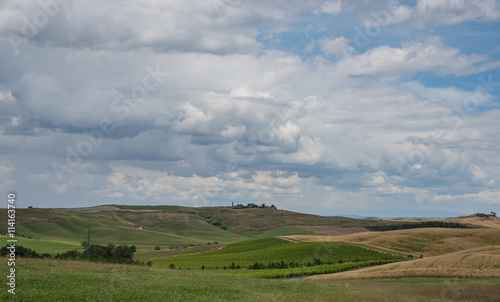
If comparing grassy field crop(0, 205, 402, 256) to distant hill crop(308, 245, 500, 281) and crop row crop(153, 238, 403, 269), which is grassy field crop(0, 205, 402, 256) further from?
distant hill crop(308, 245, 500, 281)

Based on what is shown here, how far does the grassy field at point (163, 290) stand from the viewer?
82.5 ft

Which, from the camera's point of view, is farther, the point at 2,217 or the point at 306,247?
the point at 2,217

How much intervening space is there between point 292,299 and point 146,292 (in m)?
9.51

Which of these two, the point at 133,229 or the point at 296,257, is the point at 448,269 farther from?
the point at 133,229

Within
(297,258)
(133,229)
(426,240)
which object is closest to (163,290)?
(297,258)

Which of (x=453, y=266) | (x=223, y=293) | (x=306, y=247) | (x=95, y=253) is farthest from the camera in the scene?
(x=306, y=247)

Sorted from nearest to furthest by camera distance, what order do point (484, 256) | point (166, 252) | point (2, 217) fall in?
point (484, 256), point (166, 252), point (2, 217)

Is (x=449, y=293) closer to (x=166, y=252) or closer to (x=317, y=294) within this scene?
(x=317, y=294)

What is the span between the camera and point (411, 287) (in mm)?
35938

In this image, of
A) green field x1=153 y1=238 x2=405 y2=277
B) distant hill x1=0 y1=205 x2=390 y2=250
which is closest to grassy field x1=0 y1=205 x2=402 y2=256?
distant hill x1=0 y1=205 x2=390 y2=250

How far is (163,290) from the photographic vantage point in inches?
1160

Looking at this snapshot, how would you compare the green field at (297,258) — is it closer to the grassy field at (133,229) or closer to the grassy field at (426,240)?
the grassy field at (426,240)

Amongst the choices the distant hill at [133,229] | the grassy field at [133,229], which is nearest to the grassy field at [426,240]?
the distant hill at [133,229]

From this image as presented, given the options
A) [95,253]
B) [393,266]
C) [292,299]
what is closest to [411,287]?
[292,299]
